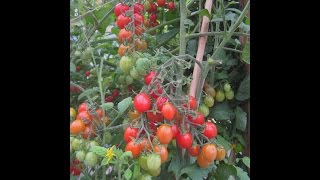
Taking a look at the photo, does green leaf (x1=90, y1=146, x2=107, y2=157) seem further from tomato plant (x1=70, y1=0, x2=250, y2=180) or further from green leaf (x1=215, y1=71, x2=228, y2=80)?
green leaf (x1=215, y1=71, x2=228, y2=80)

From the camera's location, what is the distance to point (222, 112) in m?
1.03

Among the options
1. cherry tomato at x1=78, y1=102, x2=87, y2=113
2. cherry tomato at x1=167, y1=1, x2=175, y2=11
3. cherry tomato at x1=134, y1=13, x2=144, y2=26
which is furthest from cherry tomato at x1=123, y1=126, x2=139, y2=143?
cherry tomato at x1=167, y1=1, x2=175, y2=11

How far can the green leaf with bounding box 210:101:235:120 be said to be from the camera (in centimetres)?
102

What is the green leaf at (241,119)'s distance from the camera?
1021 mm

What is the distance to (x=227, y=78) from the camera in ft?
3.46

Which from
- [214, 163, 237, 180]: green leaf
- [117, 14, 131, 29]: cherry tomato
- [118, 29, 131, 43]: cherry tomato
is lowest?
[214, 163, 237, 180]: green leaf

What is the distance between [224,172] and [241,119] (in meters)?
0.17

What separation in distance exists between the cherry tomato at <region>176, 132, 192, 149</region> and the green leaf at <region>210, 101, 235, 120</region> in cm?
25

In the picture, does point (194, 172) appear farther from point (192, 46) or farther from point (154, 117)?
point (192, 46)
